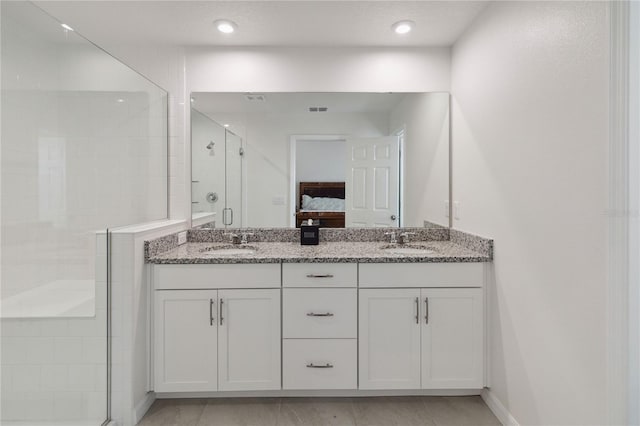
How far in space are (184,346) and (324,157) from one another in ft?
5.13

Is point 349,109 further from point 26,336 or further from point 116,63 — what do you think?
point 26,336

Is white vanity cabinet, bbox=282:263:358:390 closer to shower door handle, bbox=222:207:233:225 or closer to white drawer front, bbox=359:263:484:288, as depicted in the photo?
white drawer front, bbox=359:263:484:288

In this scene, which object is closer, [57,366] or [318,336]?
[57,366]

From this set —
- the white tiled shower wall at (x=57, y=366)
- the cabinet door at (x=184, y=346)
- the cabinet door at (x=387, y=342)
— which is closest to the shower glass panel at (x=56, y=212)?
the white tiled shower wall at (x=57, y=366)

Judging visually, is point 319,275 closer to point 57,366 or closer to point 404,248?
point 404,248

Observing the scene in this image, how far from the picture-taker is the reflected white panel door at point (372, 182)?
2.65 metres

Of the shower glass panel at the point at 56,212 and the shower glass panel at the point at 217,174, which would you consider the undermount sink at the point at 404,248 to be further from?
the shower glass panel at the point at 56,212

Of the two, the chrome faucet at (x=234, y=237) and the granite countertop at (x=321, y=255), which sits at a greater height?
the chrome faucet at (x=234, y=237)

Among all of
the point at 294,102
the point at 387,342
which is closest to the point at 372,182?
the point at 294,102

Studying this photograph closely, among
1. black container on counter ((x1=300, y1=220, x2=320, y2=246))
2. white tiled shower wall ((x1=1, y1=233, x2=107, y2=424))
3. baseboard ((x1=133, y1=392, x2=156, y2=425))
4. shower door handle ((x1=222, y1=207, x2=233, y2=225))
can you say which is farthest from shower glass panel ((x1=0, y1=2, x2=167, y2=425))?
black container on counter ((x1=300, y1=220, x2=320, y2=246))

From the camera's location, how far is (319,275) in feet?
6.72

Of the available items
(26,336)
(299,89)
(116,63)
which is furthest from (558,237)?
(116,63)

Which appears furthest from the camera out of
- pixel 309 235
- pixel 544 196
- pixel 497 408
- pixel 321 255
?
pixel 309 235

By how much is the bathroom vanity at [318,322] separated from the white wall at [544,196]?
24 centimetres
